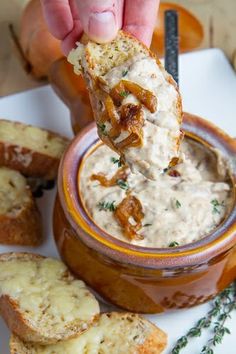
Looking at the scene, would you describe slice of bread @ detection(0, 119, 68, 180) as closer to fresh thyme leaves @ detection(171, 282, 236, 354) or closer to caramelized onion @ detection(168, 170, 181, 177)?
caramelized onion @ detection(168, 170, 181, 177)

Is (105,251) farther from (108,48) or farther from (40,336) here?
(108,48)

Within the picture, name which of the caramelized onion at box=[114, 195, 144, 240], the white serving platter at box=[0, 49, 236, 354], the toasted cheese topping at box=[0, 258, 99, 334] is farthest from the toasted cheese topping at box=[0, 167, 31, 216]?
the caramelized onion at box=[114, 195, 144, 240]

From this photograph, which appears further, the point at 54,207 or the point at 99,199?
Result: the point at 54,207

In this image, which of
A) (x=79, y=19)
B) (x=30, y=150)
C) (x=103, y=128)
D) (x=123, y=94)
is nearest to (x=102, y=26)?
(x=123, y=94)

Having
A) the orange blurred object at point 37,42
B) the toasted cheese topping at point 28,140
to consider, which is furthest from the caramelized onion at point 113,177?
the orange blurred object at point 37,42

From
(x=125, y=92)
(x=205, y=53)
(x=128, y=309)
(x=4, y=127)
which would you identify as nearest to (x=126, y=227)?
(x=128, y=309)

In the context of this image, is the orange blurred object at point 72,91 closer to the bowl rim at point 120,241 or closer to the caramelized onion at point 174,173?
the bowl rim at point 120,241
